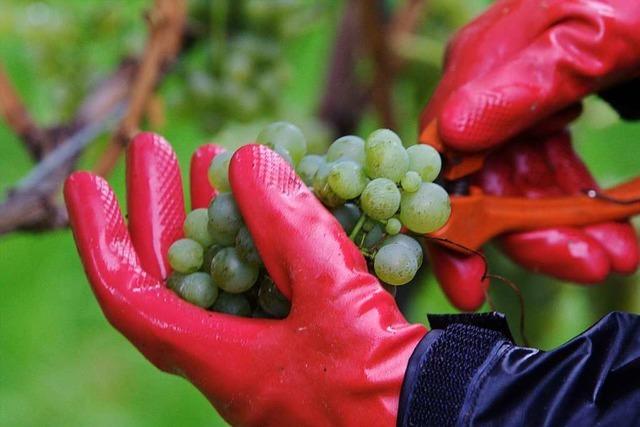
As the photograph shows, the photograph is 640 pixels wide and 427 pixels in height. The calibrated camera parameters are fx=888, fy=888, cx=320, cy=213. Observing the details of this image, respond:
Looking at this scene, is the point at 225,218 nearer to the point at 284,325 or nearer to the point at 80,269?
the point at 284,325

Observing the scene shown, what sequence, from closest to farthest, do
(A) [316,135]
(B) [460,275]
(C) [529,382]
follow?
1. (C) [529,382]
2. (B) [460,275]
3. (A) [316,135]

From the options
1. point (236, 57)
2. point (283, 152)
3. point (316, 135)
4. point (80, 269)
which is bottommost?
point (80, 269)

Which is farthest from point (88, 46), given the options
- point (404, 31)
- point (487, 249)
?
point (487, 249)

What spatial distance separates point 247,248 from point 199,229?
6cm

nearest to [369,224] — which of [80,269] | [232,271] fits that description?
[232,271]

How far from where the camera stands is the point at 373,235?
2.21ft

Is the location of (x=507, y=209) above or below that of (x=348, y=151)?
below

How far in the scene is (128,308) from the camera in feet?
2.18

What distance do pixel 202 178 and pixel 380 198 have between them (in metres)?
0.22

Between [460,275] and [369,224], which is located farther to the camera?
[460,275]

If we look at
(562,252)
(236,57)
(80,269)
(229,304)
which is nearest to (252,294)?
(229,304)

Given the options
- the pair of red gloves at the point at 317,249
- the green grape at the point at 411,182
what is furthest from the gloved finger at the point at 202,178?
the green grape at the point at 411,182

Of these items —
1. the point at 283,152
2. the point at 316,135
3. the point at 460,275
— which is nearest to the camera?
the point at 283,152

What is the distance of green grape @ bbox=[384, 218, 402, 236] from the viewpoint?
66 centimetres
